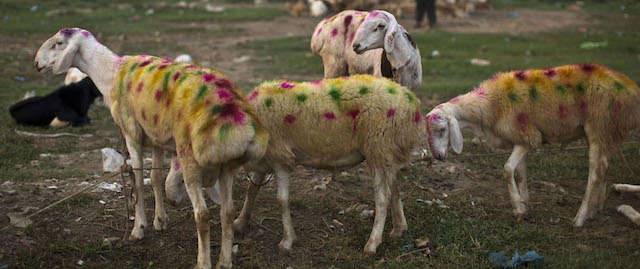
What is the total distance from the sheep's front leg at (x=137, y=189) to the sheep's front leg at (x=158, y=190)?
0.33 feet

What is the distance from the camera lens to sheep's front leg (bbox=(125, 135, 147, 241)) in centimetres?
500

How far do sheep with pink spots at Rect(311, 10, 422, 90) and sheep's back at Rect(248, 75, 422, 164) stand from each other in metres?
1.34

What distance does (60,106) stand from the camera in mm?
8438

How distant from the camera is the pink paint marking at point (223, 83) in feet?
14.6

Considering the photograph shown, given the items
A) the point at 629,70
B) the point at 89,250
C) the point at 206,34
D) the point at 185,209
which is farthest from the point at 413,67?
the point at 206,34

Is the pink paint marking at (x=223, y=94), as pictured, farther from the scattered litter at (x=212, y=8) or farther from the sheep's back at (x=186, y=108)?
the scattered litter at (x=212, y=8)

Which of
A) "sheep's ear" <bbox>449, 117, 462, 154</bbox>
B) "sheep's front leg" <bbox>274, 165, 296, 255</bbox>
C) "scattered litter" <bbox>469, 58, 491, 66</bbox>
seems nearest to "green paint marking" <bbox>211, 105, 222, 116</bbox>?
"sheep's front leg" <bbox>274, 165, 296, 255</bbox>

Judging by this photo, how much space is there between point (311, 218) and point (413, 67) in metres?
1.96

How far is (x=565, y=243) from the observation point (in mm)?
5039

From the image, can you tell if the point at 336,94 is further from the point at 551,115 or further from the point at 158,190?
the point at 551,115

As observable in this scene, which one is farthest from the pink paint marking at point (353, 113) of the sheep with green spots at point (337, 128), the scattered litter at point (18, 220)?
the scattered litter at point (18, 220)

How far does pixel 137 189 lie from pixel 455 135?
108 inches

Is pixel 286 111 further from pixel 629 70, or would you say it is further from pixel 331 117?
pixel 629 70

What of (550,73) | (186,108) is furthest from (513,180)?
(186,108)
